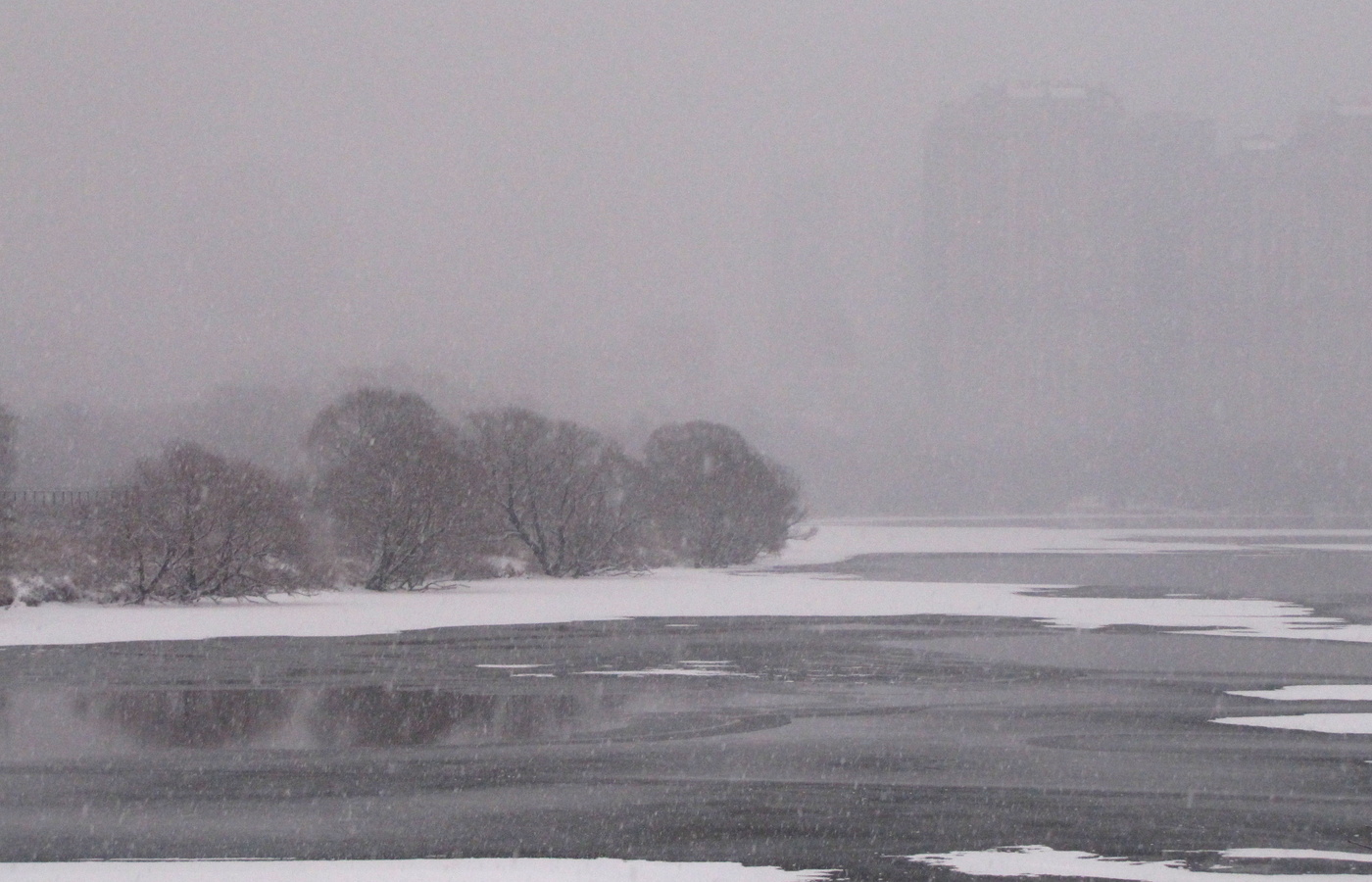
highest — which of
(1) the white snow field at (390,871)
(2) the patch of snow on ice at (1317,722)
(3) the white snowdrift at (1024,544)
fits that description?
(1) the white snow field at (390,871)

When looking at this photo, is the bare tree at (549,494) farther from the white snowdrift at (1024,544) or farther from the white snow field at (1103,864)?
the white snow field at (1103,864)

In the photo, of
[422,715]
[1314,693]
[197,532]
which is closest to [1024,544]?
[197,532]

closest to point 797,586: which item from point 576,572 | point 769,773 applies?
point 576,572

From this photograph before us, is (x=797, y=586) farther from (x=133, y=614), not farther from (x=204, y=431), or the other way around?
(x=204, y=431)

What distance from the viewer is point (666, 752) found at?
15422mm

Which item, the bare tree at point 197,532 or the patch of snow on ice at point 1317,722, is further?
the bare tree at point 197,532

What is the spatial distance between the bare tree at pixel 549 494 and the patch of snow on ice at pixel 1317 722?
36.5 metres

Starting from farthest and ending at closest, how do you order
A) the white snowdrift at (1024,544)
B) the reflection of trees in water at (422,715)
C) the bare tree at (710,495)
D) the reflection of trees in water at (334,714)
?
the white snowdrift at (1024,544) < the bare tree at (710,495) < the reflection of trees in water at (422,715) < the reflection of trees in water at (334,714)

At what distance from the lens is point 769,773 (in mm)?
14156

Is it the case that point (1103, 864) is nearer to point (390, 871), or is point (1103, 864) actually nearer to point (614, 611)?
point (390, 871)

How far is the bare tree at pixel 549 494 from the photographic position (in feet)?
176

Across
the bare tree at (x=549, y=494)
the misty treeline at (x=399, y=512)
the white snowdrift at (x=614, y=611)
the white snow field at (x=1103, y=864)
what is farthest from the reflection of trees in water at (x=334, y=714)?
the bare tree at (x=549, y=494)

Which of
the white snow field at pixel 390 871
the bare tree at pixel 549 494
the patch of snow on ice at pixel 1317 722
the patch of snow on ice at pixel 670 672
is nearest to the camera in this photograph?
the white snow field at pixel 390 871

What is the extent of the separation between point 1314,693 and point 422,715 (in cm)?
1023
